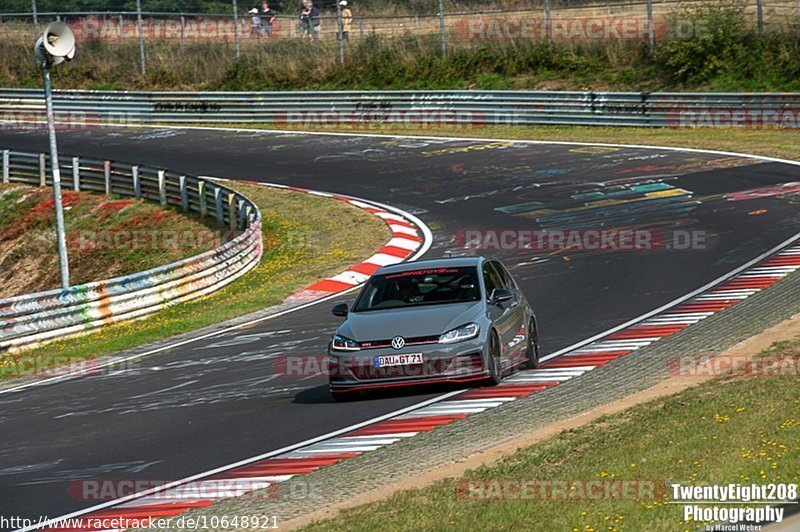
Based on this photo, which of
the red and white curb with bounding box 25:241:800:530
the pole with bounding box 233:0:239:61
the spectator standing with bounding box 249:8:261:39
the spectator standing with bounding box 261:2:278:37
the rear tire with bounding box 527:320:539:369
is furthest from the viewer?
the spectator standing with bounding box 249:8:261:39

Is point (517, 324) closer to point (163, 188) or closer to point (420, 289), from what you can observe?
point (420, 289)

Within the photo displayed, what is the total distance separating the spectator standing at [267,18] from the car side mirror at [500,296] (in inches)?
1403

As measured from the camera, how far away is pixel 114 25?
53.6 metres

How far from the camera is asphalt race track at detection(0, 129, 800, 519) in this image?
11664 mm

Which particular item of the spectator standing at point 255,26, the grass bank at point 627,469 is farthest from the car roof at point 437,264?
the spectator standing at point 255,26

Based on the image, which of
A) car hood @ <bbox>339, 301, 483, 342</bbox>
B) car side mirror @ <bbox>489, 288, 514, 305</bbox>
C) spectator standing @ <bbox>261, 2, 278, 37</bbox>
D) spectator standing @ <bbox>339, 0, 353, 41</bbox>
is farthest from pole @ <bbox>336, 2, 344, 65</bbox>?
car hood @ <bbox>339, 301, 483, 342</bbox>

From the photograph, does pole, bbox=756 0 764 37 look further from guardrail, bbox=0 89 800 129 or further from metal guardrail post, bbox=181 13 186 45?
metal guardrail post, bbox=181 13 186 45

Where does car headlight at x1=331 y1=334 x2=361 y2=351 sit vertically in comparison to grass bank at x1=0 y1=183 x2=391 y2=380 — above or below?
above

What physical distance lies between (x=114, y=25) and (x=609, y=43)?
2228 cm

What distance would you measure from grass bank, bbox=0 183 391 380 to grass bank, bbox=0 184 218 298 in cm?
216

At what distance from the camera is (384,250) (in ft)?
80.0

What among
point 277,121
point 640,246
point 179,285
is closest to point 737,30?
point 277,121

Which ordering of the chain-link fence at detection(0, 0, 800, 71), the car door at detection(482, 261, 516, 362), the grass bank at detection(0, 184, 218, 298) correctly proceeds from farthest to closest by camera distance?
the chain-link fence at detection(0, 0, 800, 71) → the grass bank at detection(0, 184, 218, 298) → the car door at detection(482, 261, 516, 362)

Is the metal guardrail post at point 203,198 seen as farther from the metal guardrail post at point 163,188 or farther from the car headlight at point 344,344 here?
the car headlight at point 344,344
